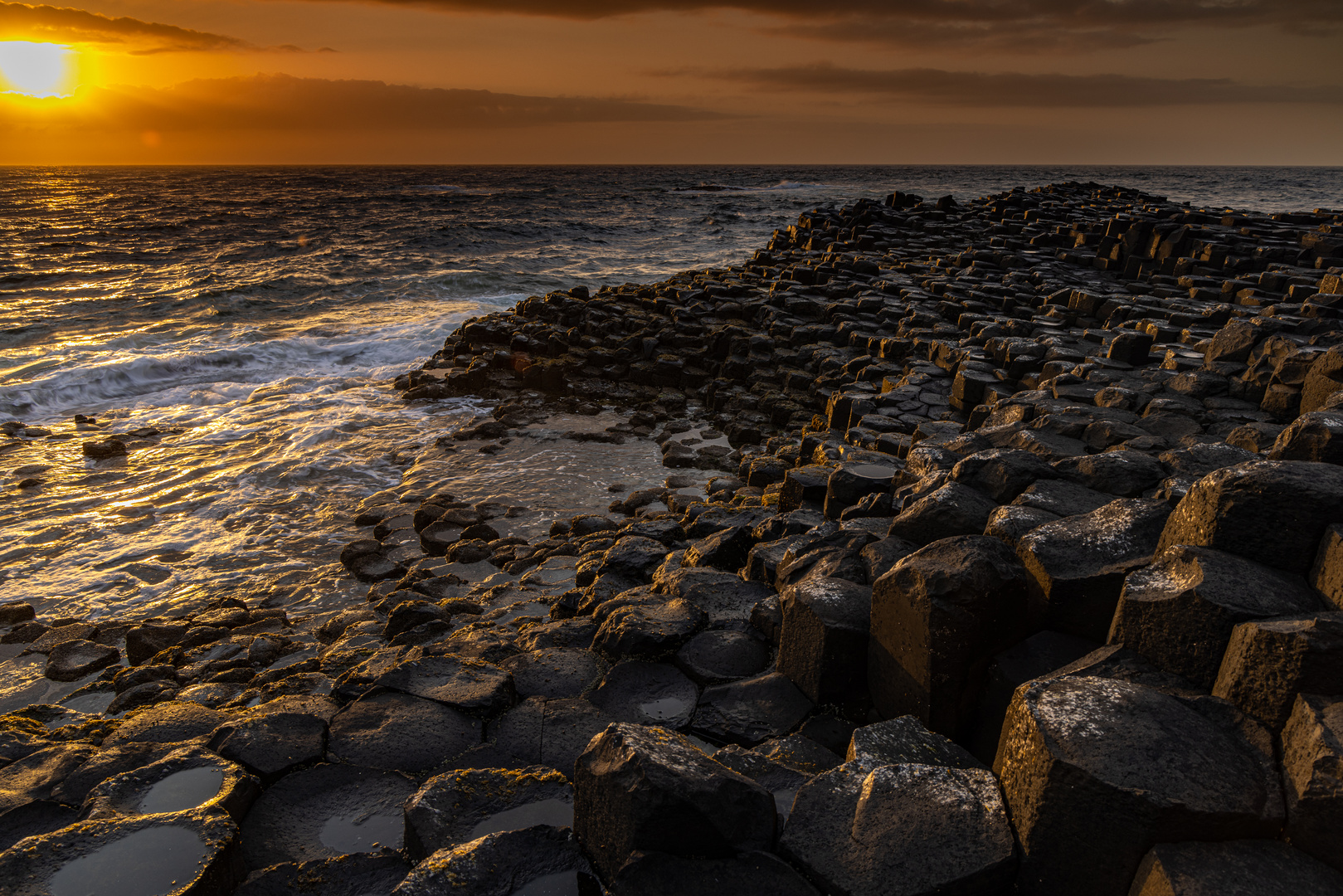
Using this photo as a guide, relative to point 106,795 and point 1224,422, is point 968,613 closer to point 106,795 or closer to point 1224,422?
point 106,795

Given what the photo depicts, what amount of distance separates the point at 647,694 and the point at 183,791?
1.98m

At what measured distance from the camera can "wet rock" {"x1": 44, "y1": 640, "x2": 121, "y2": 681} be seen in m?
4.82

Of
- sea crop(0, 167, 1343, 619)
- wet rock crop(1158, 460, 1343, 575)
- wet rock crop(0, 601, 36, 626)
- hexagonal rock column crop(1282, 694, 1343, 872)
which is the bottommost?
wet rock crop(0, 601, 36, 626)

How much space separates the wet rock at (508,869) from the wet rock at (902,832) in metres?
0.69

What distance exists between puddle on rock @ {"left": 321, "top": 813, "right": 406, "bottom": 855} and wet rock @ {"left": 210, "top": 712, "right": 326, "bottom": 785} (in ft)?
1.17

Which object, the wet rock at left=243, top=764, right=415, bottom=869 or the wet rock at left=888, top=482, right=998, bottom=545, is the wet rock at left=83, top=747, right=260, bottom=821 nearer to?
the wet rock at left=243, top=764, right=415, bottom=869

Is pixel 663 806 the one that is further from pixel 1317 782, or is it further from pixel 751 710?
pixel 1317 782

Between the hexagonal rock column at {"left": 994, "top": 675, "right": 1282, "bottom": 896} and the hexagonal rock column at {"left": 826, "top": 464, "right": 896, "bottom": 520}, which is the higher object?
the hexagonal rock column at {"left": 994, "top": 675, "right": 1282, "bottom": 896}

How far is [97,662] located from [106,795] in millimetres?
2967

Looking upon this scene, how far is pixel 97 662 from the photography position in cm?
491

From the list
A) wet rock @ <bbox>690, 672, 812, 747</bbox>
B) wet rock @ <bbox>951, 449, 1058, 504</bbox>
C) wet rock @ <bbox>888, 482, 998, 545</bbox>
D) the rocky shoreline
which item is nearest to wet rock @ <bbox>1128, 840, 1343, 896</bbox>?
the rocky shoreline

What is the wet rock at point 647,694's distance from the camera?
132 inches

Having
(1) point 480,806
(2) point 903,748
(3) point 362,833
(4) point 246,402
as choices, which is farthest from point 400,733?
(4) point 246,402

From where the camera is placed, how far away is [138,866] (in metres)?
2.29
